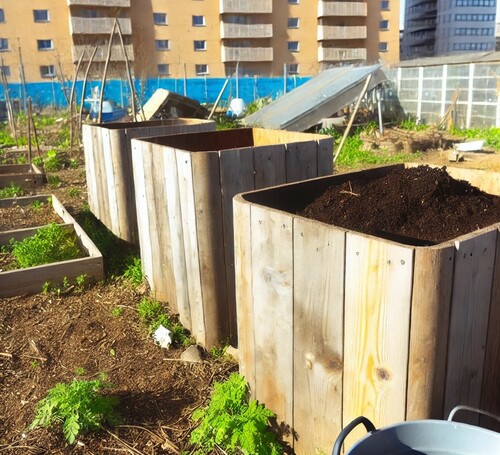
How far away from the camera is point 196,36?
46.4 m

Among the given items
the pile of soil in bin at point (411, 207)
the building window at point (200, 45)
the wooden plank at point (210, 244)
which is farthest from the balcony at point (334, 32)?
the pile of soil in bin at point (411, 207)

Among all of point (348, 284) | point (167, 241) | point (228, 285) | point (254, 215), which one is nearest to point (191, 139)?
point (167, 241)

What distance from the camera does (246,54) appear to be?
47.0 meters

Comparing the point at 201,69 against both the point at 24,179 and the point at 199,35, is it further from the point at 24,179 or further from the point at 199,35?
the point at 24,179

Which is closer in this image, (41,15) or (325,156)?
(325,156)

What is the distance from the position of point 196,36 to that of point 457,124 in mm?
33173

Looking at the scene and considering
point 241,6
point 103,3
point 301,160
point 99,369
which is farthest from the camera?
point 241,6

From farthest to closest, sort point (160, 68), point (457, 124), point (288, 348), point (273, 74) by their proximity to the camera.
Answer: point (273, 74) → point (160, 68) → point (457, 124) → point (288, 348)

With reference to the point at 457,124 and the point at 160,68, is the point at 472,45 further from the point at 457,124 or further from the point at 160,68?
the point at 457,124

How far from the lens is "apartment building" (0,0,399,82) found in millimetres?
41750

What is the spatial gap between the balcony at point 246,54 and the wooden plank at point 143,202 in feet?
146

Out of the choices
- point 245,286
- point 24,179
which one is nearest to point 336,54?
point 24,179

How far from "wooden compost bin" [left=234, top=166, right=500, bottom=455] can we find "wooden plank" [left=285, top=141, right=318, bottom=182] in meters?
1.09

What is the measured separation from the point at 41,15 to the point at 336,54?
85.1 feet
